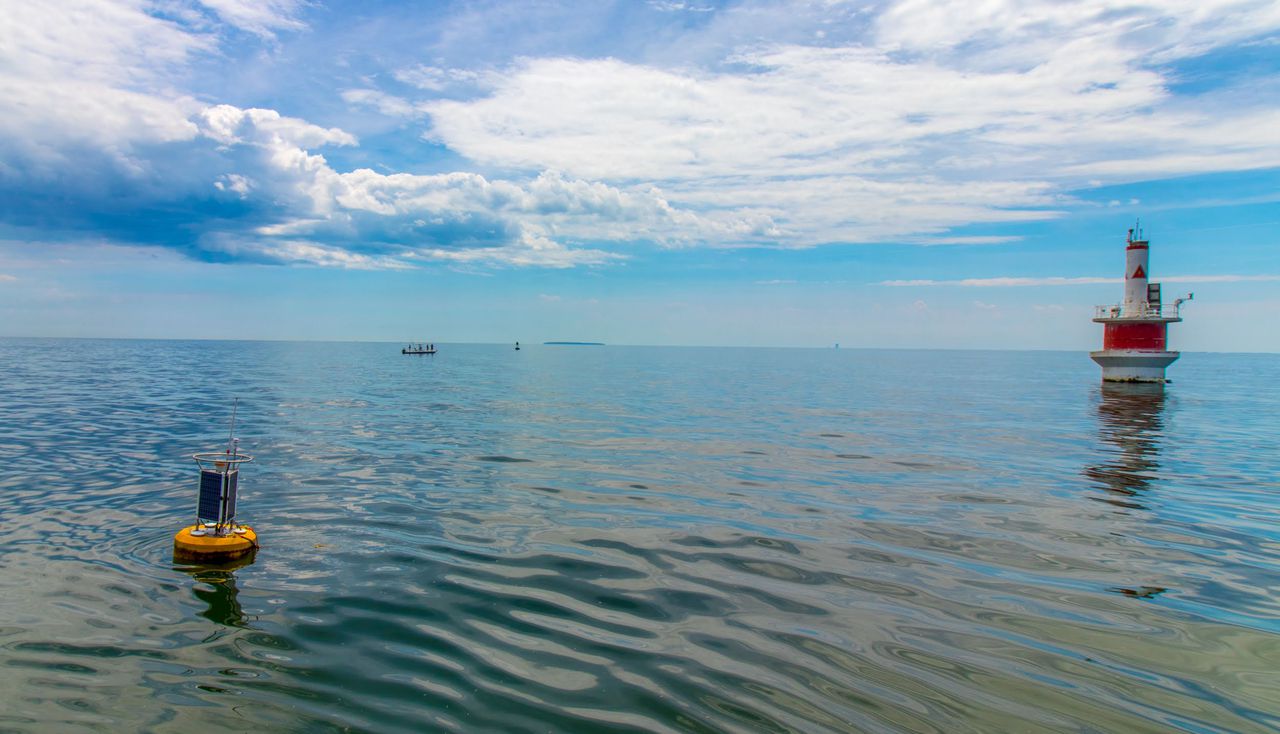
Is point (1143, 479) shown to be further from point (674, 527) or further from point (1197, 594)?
point (674, 527)

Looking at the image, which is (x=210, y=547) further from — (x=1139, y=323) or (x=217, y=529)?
(x=1139, y=323)

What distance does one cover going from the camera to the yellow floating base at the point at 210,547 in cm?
1288

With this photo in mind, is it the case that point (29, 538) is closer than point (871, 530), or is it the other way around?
point (29, 538)

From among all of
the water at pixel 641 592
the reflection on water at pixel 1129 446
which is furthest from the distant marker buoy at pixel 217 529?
the reflection on water at pixel 1129 446

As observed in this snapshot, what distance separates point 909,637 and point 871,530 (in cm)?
624

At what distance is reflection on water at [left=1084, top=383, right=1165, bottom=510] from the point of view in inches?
844

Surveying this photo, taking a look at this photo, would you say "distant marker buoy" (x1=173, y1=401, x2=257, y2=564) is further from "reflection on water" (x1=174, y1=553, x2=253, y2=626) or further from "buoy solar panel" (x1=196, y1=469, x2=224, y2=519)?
"reflection on water" (x1=174, y1=553, x2=253, y2=626)

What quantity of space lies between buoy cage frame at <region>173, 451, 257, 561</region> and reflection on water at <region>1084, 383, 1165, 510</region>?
22.4m

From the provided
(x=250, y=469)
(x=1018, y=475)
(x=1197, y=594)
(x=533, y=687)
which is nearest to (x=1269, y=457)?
(x=1018, y=475)

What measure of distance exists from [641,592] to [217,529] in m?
8.45

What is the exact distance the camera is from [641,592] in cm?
1191

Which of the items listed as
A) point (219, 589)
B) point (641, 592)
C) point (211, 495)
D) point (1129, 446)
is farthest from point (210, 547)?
point (1129, 446)

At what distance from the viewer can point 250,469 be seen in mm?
22594

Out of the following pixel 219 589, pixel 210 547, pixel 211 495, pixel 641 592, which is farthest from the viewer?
pixel 211 495
